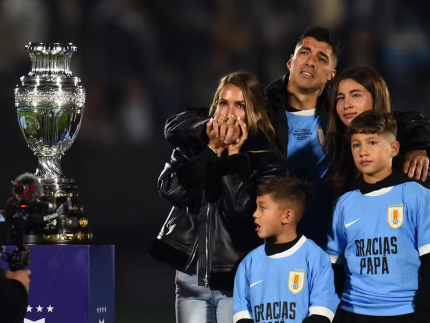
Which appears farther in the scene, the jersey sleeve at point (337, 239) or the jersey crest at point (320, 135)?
the jersey crest at point (320, 135)

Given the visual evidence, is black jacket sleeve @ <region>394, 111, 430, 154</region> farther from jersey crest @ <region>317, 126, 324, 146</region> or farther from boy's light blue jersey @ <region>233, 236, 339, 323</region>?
boy's light blue jersey @ <region>233, 236, 339, 323</region>

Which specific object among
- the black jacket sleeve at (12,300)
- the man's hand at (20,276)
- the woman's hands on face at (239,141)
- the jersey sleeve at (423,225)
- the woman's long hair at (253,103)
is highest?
the woman's long hair at (253,103)

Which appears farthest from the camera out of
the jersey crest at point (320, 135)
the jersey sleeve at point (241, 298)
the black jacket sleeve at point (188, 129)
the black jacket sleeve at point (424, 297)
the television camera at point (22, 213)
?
the jersey crest at point (320, 135)

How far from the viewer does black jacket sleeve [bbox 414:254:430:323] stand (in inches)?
114

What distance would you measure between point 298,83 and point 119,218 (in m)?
2.85

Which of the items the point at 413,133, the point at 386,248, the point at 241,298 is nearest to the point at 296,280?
the point at 241,298

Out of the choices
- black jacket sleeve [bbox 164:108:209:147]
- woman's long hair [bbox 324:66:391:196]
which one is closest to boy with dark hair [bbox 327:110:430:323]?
woman's long hair [bbox 324:66:391:196]

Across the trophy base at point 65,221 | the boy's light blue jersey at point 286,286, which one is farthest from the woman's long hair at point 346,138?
the trophy base at point 65,221

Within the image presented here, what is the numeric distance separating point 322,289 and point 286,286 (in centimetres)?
12

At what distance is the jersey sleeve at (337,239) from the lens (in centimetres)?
310

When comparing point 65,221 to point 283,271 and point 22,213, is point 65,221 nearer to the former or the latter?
point 22,213

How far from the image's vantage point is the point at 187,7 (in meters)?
6.83

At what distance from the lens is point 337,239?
10.2 ft

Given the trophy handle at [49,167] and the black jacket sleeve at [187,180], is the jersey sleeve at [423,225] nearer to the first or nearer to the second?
the black jacket sleeve at [187,180]
